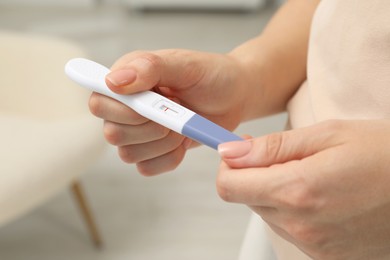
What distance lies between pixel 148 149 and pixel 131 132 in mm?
46

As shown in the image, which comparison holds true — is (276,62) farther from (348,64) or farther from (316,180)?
(316,180)

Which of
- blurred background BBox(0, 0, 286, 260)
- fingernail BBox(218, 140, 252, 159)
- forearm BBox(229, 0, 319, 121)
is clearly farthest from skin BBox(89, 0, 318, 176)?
blurred background BBox(0, 0, 286, 260)

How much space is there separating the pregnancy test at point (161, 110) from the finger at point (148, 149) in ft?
0.29

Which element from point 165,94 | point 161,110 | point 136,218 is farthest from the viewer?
point 136,218

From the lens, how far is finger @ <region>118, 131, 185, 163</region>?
56 centimetres

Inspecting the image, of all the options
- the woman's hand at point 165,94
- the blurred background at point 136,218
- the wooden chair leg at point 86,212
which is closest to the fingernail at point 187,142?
the woman's hand at point 165,94

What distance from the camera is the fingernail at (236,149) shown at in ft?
1.25

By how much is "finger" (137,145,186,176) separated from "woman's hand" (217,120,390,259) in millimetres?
204

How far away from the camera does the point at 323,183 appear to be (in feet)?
1.14

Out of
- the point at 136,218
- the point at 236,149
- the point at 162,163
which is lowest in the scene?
the point at 136,218

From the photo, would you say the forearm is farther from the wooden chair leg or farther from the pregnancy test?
the wooden chair leg

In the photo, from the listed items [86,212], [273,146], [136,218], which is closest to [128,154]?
[273,146]

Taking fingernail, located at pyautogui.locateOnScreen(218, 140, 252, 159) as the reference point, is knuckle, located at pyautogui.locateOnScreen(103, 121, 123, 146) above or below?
below

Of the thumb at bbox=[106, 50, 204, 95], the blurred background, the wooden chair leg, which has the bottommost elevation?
the blurred background
